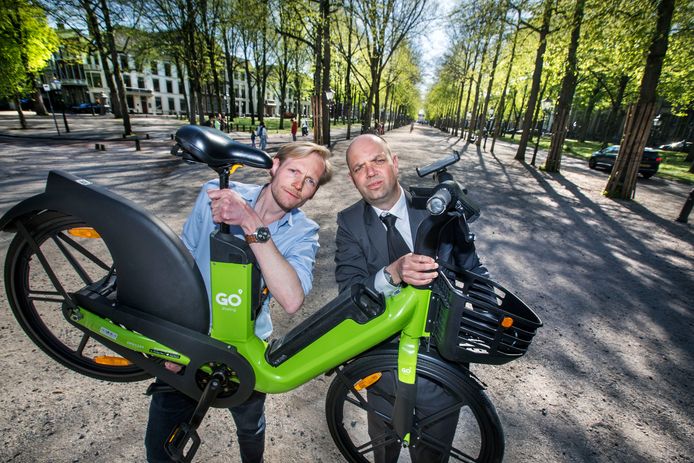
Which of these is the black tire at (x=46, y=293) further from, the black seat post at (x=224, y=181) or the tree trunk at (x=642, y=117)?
the tree trunk at (x=642, y=117)

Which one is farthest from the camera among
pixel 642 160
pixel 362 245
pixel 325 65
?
pixel 325 65

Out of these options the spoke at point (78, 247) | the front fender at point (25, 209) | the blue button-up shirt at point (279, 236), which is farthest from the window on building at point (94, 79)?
the blue button-up shirt at point (279, 236)

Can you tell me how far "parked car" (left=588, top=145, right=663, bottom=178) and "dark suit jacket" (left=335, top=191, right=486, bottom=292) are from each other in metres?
16.8

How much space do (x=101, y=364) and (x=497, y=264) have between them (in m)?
5.36

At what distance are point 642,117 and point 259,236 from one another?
1290 centimetres

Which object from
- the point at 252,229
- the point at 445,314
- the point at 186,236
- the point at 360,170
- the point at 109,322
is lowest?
the point at 109,322

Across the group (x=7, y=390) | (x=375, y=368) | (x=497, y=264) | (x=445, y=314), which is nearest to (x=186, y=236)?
(x=375, y=368)

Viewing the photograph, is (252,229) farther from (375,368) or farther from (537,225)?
(537,225)

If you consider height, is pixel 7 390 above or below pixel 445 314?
below

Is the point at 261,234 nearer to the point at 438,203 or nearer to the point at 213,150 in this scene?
the point at 213,150

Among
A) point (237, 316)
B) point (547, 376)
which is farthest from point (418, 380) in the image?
point (547, 376)

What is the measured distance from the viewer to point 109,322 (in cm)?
151

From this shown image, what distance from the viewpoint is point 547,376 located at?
299 cm

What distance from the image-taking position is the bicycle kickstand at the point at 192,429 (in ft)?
4.91
